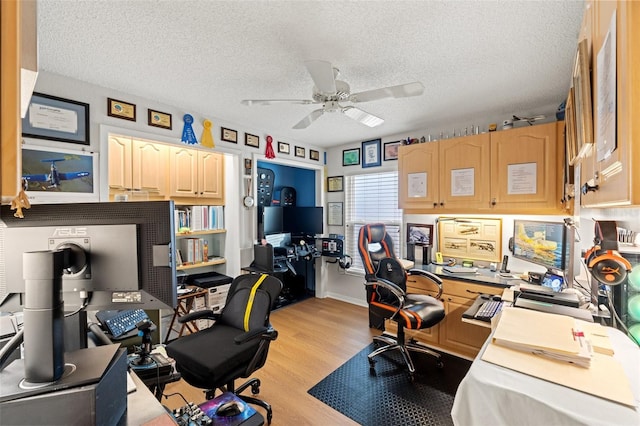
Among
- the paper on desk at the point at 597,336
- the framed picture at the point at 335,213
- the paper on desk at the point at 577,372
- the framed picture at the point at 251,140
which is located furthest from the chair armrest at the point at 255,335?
the framed picture at the point at 335,213

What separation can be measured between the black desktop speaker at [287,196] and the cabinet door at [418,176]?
2020mm

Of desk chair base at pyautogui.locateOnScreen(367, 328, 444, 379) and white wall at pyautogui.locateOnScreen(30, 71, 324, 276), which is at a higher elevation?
white wall at pyautogui.locateOnScreen(30, 71, 324, 276)

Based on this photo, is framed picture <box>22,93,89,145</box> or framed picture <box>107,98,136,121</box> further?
framed picture <box>107,98,136,121</box>

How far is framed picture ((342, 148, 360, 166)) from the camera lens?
4.31 m

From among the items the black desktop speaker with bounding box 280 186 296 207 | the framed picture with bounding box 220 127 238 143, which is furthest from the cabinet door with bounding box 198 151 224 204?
the black desktop speaker with bounding box 280 186 296 207

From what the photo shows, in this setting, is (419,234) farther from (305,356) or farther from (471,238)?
(305,356)

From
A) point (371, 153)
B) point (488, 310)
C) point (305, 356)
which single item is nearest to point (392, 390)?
point (305, 356)

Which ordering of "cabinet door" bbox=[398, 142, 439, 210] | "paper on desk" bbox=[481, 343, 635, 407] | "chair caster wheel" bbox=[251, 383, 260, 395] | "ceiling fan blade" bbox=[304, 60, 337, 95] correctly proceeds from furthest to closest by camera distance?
"cabinet door" bbox=[398, 142, 439, 210] < "chair caster wheel" bbox=[251, 383, 260, 395] < "ceiling fan blade" bbox=[304, 60, 337, 95] < "paper on desk" bbox=[481, 343, 635, 407]

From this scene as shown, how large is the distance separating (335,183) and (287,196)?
850mm

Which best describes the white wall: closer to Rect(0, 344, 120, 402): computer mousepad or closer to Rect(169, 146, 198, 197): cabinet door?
Rect(169, 146, 198, 197): cabinet door

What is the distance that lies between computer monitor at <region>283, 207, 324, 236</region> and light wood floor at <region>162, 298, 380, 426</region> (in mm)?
1110

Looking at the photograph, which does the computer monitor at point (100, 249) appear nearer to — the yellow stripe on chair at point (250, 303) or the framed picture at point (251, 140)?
the yellow stripe on chair at point (250, 303)

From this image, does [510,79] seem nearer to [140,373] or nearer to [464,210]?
[464,210]

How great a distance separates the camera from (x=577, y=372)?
0.89 meters
